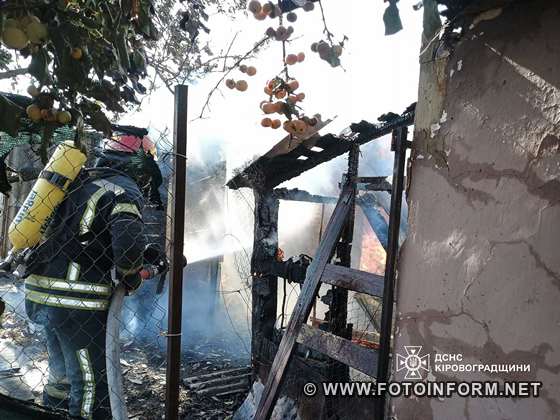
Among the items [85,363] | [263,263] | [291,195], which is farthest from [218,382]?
[291,195]

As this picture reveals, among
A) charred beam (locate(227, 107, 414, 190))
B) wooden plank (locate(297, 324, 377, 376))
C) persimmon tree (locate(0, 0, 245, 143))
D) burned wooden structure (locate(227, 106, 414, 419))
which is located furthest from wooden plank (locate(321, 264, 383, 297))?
persimmon tree (locate(0, 0, 245, 143))

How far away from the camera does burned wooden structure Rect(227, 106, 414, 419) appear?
202 cm

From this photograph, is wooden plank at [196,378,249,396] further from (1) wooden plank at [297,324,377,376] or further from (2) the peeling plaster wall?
(2) the peeling plaster wall

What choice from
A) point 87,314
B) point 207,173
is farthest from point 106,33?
point 207,173

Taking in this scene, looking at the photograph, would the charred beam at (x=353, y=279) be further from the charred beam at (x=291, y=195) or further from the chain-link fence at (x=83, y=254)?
the chain-link fence at (x=83, y=254)

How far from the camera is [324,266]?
3.39 m

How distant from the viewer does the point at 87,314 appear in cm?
310

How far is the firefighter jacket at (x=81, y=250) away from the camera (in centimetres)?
309

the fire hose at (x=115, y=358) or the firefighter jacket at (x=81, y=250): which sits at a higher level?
the firefighter jacket at (x=81, y=250)

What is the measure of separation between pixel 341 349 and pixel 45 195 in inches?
97.7

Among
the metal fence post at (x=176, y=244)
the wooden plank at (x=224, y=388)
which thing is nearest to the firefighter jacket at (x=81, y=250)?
the metal fence post at (x=176, y=244)

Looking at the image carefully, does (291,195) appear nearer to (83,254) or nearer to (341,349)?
(341,349)

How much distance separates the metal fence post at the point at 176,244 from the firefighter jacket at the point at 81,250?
1.09 metres

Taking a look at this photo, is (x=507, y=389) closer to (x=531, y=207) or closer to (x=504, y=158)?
(x=531, y=207)
